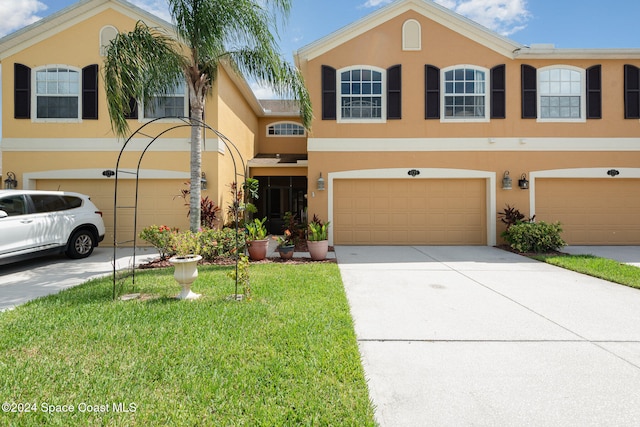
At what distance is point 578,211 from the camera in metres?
10.2

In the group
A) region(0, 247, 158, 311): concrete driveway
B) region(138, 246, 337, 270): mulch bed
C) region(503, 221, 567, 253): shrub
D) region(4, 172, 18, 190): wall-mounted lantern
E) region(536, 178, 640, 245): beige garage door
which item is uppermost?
region(4, 172, 18, 190): wall-mounted lantern

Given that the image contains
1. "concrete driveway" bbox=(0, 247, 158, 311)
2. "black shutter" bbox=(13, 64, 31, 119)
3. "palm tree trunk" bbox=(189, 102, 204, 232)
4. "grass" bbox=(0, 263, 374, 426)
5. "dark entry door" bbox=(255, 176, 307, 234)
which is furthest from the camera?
"dark entry door" bbox=(255, 176, 307, 234)

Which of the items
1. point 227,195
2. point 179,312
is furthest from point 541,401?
point 227,195

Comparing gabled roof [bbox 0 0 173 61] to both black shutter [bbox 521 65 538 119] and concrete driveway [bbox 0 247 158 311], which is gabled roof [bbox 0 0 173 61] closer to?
concrete driveway [bbox 0 247 158 311]

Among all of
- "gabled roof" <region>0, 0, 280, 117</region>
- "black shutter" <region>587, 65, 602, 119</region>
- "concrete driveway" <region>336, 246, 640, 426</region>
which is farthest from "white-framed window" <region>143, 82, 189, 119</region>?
"black shutter" <region>587, 65, 602, 119</region>

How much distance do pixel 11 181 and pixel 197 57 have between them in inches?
302

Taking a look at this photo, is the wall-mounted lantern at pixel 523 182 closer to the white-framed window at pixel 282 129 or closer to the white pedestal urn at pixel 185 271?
the white pedestal urn at pixel 185 271

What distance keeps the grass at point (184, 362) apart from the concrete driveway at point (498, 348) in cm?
42

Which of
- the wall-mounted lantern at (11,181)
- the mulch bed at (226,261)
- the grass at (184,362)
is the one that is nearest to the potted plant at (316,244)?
the mulch bed at (226,261)

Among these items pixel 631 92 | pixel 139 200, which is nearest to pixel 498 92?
pixel 631 92

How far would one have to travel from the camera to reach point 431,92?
1006cm

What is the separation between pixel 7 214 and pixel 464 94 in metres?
12.4

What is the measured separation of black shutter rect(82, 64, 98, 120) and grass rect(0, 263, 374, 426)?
24.1ft

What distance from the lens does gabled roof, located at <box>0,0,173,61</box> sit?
9.45 metres
